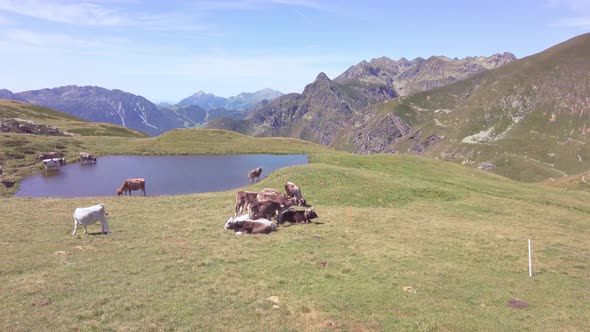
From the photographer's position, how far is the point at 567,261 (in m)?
22.6

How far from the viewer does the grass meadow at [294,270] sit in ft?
45.6

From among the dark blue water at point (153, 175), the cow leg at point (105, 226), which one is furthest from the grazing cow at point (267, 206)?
the dark blue water at point (153, 175)

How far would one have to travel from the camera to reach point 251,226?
25.7 meters

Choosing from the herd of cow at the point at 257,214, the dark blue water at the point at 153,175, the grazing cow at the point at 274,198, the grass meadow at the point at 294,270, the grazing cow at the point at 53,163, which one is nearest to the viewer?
the grass meadow at the point at 294,270

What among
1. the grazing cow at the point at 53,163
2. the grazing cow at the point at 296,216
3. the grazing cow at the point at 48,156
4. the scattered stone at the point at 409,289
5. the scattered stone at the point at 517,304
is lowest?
the scattered stone at the point at 517,304

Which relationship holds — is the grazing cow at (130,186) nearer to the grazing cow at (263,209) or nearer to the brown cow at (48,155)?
the grazing cow at (263,209)

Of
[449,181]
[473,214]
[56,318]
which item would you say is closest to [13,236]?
[56,318]

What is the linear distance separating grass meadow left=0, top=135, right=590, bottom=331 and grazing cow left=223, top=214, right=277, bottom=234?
0.79 meters

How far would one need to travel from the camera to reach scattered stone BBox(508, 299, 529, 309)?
53.0 ft

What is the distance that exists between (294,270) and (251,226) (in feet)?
25.6

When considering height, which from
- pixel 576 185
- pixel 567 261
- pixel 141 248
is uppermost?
pixel 141 248

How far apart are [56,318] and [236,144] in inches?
3552

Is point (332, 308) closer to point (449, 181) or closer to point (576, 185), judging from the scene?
point (449, 181)

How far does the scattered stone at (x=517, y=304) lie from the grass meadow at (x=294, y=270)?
0.22 metres
